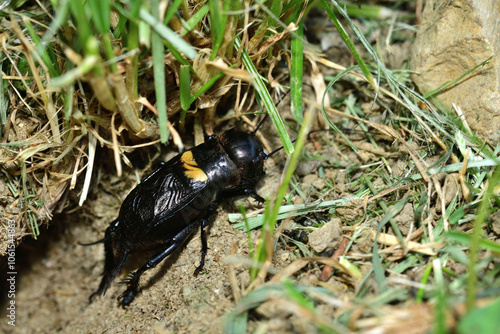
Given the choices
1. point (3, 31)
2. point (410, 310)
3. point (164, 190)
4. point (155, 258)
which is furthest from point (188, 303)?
point (3, 31)

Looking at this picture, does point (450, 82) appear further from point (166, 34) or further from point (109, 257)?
point (109, 257)

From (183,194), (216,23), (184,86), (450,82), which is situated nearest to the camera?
(216,23)

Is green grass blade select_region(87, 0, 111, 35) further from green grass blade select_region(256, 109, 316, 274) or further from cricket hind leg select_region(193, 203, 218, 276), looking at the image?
cricket hind leg select_region(193, 203, 218, 276)

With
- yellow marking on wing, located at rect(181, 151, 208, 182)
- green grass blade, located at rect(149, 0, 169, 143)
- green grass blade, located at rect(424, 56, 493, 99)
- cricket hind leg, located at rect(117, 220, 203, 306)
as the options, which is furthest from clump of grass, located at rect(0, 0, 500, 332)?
cricket hind leg, located at rect(117, 220, 203, 306)

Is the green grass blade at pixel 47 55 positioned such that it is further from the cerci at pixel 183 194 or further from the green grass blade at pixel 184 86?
the cerci at pixel 183 194

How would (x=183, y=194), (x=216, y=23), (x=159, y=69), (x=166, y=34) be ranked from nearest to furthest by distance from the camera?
(x=166, y=34) → (x=159, y=69) → (x=216, y=23) → (x=183, y=194)

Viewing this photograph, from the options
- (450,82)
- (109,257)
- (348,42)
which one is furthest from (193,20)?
(109,257)

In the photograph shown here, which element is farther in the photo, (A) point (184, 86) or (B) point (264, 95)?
(B) point (264, 95)

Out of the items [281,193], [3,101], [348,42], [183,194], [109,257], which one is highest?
[348,42]
